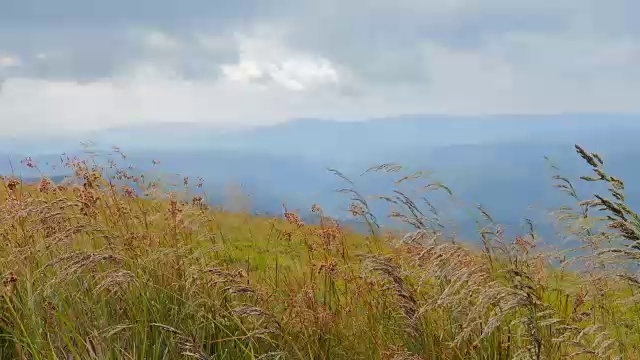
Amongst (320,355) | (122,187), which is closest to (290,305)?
(320,355)

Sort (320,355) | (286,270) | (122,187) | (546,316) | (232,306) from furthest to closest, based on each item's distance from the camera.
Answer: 1. (286,270)
2. (122,187)
3. (232,306)
4. (320,355)
5. (546,316)

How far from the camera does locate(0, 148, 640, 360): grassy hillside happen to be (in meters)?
3.65

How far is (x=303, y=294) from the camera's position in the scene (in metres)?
4.23

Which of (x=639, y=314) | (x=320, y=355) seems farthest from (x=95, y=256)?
(x=639, y=314)

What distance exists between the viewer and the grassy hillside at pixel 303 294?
365 centimetres

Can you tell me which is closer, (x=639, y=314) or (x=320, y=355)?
(x=320, y=355)

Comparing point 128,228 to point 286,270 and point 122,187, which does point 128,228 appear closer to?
point 122,187

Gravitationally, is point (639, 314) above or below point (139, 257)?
below

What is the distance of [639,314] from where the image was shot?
15.7 ft

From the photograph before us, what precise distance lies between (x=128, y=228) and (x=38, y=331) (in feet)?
3.78

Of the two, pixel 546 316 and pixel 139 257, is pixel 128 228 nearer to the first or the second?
pixel 139 257

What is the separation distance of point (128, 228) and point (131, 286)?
2.65 ft

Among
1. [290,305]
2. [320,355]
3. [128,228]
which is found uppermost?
[128,228]

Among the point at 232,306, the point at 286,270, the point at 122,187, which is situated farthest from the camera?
the point at 286,270
